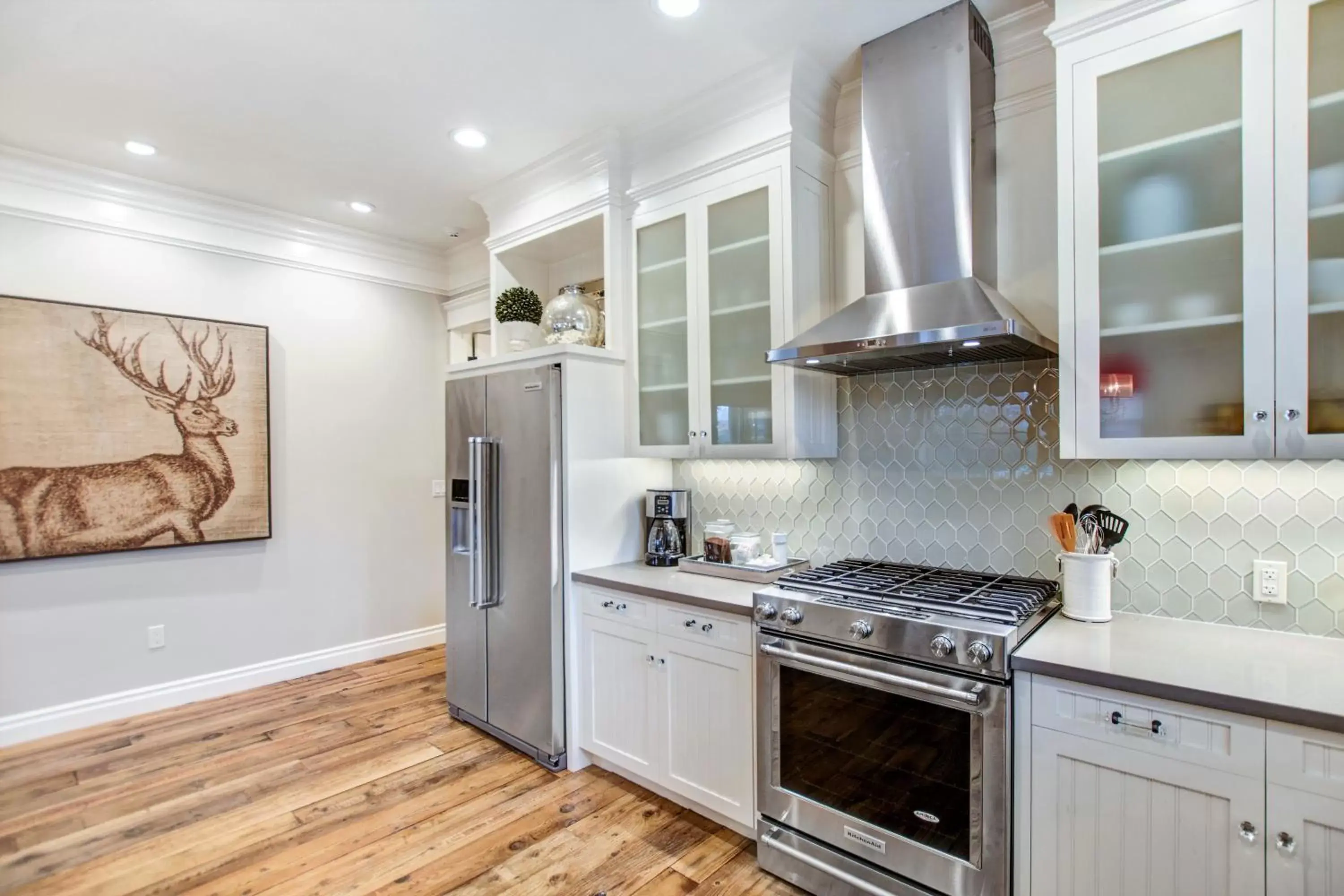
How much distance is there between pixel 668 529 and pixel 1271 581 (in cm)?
205

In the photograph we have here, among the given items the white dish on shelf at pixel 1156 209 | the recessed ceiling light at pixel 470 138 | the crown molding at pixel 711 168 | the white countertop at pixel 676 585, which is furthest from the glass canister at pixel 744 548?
the recessed ceiling light at pixel 470 138

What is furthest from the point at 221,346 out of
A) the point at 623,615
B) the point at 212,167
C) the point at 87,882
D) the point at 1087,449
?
the point at 1087,449

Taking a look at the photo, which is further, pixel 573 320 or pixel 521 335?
pixel 521 335

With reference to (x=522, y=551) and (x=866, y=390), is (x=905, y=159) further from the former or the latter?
(x=522, y=551)

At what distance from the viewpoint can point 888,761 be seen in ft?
6.28

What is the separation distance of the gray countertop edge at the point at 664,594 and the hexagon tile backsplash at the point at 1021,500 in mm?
540

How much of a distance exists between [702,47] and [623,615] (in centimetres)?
216

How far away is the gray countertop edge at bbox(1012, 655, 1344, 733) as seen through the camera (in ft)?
4.37

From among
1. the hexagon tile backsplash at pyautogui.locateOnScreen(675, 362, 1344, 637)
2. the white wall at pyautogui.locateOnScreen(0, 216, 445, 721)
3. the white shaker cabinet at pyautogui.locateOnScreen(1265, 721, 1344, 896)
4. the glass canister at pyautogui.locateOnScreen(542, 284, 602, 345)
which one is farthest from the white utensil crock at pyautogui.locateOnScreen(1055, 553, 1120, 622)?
the white wall at pyautogui.locateOnScreen(0, 216, 445, 721)

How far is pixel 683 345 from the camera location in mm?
2887

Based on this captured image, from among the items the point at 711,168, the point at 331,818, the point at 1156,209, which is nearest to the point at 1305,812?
the point at 1156,209

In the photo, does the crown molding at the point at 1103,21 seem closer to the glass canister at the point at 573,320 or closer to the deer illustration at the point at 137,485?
the glass canister at the point at 573,320

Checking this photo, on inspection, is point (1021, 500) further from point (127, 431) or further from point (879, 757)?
point (127, 431)

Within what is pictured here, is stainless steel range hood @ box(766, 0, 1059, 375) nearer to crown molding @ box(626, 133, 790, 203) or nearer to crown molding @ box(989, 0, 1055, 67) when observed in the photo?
crown molding @ box(989, 0, 1055, 67)
